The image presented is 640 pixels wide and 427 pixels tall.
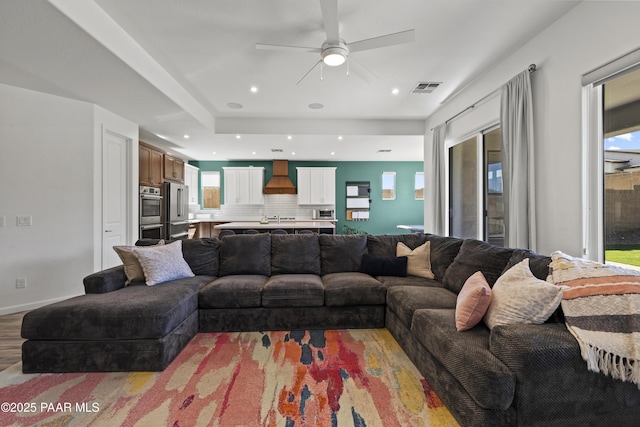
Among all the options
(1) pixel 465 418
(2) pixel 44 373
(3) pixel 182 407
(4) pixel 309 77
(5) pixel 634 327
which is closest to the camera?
(5) pixel 634 327

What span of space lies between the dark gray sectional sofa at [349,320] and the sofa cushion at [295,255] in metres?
0.01

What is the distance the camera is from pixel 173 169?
625cm

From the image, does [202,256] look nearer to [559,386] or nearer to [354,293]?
[354,293]

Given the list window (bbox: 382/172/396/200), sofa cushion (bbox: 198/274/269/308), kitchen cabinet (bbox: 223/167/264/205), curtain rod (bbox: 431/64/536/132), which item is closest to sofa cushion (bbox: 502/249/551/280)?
curtain rod (bbox: 431/64/536/132)

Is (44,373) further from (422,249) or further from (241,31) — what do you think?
(422,249)

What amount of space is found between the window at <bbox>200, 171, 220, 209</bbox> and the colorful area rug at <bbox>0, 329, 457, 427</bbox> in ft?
21.0

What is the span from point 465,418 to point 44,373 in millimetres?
2800

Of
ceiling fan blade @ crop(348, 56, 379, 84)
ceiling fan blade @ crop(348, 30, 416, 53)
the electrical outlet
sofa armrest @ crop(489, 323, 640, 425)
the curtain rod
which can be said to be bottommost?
sofa armrest @ crop(489, 323, 640, 425)

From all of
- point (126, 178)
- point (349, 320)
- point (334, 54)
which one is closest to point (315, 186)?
point (126, 178)

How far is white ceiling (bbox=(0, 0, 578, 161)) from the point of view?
233 centimetres

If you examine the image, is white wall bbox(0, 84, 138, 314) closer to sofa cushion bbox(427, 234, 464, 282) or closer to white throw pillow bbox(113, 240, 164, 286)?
white throw pillow bbox(113, 240, 164, 286)

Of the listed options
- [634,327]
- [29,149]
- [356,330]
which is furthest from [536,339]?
[29,149]

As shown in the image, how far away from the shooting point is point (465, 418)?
4.85 ft

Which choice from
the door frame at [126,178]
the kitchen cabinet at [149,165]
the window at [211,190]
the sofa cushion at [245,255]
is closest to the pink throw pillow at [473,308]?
the sofa cushion at [245,255]
